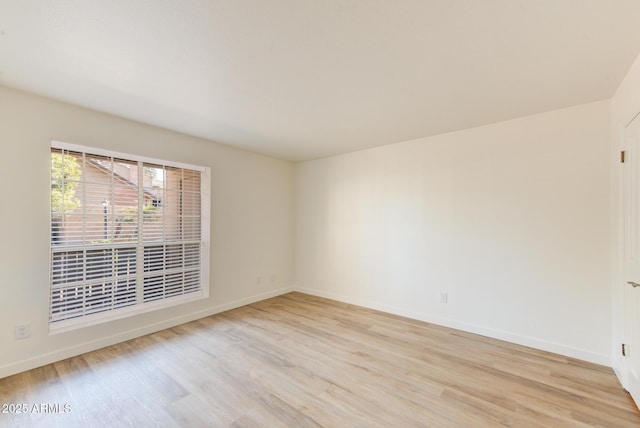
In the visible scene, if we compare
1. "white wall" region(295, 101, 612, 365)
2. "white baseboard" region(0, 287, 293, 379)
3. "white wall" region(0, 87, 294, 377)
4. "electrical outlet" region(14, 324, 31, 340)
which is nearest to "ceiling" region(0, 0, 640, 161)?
"white wall" region(0, 87, 294, 377)

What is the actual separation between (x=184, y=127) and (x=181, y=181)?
75cm

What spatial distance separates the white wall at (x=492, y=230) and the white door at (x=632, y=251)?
1.38ft

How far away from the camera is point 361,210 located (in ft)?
14.0

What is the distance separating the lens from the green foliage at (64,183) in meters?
2.59

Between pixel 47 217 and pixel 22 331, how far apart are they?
1028 millimetres

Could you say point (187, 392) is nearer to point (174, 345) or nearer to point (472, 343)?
point (174, 345)

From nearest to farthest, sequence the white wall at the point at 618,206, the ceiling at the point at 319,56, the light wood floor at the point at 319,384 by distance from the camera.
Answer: the ceiling at the point at 319,56 → the light wood floor at the point at 319,384 → the white wall at the point at 618,206

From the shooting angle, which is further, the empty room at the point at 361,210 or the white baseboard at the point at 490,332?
the white baseboard at the point at 490,332

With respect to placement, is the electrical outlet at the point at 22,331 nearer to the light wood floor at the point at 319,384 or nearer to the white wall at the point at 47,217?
the white wall at the point at 47,217

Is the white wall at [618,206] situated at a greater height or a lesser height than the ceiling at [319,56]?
lesser

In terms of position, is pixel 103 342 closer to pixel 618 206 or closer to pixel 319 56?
pixel 319 56

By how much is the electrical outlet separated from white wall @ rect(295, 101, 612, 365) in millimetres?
3600

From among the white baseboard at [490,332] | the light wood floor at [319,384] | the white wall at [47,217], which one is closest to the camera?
the light wood floor at [319,384]

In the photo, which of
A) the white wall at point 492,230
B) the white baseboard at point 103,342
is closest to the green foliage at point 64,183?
the white baseboard at point 103,342
